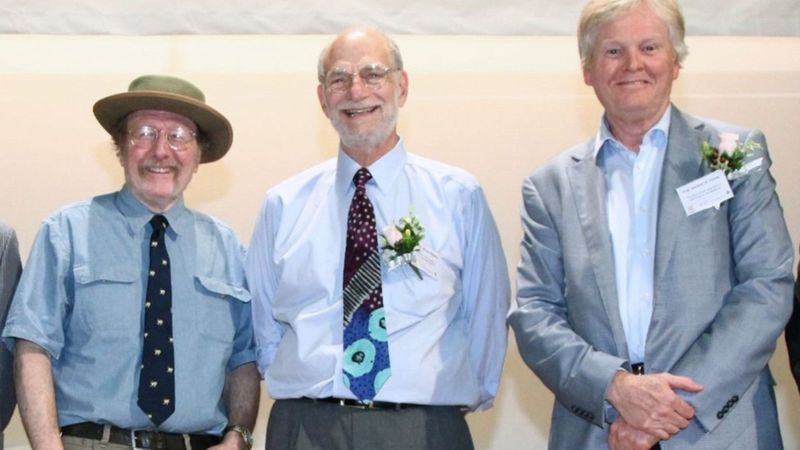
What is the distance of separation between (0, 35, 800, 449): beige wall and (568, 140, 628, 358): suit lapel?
1.36 meters

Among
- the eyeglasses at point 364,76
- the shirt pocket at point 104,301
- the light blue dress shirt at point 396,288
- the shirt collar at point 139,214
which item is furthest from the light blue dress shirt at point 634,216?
the shirt pocket at point 104,301

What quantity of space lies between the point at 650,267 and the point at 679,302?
0.13 meters

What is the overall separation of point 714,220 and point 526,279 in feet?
1.75

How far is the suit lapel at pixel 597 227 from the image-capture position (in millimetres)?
3107

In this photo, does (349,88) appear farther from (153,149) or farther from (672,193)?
(672,193)

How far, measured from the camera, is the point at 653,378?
9.71ft

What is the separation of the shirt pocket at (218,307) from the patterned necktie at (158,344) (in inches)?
3.9

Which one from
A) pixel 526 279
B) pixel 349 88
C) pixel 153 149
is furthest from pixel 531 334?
pixel 153 149

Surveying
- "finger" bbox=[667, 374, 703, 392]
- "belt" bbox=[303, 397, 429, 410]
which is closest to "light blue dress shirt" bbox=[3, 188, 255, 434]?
"belt" bbox=[303, 397, 429, 410]

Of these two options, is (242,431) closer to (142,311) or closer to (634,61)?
(142,311)

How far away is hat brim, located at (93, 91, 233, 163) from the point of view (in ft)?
11.5

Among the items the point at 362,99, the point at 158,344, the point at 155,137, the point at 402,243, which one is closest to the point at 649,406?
the point at 402,243

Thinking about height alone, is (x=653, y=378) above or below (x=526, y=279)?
below

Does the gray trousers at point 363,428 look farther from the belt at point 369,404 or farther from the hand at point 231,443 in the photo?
the hand at point 231,443
